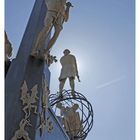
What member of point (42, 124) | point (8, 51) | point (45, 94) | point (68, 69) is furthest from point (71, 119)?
point (42, 124)

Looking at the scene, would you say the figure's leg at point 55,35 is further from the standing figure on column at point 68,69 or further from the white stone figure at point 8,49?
the standing figure on column at point 68,69

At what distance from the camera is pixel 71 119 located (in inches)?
332

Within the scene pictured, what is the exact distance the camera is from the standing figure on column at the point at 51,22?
5259mm

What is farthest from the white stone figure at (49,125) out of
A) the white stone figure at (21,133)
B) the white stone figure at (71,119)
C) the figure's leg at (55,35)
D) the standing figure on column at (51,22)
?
the white stone figure at (71,119)

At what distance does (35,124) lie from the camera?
4516 millimetres

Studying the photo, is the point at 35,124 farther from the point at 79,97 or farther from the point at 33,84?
the point at 79,97

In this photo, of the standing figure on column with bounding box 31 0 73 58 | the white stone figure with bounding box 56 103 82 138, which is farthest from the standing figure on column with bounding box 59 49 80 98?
the standing figure on column with bounding box 31 0 73 58

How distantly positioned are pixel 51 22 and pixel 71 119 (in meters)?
3.64

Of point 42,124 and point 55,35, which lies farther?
point 55,35

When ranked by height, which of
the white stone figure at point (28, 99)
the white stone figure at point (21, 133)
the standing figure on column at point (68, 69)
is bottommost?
the white stone figure at point (21, 133)

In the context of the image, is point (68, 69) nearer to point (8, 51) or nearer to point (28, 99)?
point (8, 51)

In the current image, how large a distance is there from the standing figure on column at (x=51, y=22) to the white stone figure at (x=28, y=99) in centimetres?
73

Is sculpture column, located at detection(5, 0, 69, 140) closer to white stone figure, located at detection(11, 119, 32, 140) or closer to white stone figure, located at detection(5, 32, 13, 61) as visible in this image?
white stone figure, located at detection(11, 119, 32, 140)

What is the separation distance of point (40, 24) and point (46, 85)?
48.9 inches
